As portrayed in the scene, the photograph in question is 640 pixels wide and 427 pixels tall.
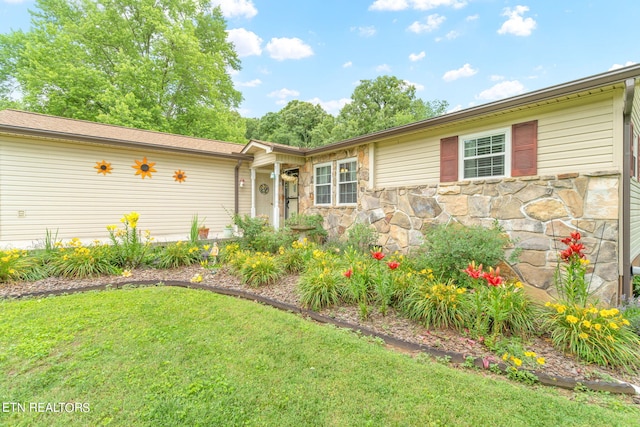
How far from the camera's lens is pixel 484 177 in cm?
518

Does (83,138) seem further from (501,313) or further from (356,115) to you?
(356,115)

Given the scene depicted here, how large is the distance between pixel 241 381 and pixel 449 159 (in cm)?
530

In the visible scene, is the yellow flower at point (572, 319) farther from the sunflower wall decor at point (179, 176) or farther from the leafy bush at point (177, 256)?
the sunflower wall decor at point (179, 176)

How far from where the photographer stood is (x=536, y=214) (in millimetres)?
4371

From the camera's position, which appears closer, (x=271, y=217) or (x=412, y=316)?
(x=412, y=316)

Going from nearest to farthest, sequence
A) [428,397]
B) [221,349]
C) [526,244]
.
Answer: [428,397]
[221,349]
[526,244]

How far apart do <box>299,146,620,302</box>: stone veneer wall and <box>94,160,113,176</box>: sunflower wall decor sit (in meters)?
7.28

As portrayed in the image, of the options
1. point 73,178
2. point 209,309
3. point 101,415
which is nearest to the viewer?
point 101,415

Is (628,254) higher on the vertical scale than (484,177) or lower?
lower

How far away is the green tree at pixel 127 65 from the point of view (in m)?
13.4

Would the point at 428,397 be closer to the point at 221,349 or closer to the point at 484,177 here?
the point at 221,349

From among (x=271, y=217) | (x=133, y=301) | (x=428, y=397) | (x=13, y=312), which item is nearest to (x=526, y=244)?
(x=428, y=397)

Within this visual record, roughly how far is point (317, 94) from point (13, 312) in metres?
23.1

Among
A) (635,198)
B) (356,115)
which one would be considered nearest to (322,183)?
(635,198)
